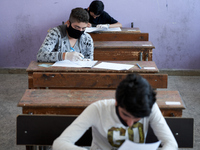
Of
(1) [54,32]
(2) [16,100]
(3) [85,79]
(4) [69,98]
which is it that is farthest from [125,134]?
(2) [16,100]

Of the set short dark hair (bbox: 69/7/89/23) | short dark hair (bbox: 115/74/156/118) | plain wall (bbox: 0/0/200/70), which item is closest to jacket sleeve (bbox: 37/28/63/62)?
short dark hair (bbox: 69/7/89/23)

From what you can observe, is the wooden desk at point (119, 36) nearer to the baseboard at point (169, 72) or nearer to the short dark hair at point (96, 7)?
the short dark hair at point (96, 7)

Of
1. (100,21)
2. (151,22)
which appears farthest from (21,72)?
(151,22)

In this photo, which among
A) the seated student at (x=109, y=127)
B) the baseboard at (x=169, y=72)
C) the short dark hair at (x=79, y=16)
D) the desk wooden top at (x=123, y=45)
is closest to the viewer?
the seated student at (x=109, y=127)

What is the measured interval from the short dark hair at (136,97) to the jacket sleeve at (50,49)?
1.52 meters

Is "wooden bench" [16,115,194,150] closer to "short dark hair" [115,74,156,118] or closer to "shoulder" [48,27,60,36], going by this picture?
"short dark hair" [115,74,156,118]

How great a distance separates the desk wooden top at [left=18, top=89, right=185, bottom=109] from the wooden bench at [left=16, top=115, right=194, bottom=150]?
0.48 ft

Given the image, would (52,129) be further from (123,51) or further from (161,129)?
(123,51)

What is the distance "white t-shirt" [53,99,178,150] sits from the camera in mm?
1402

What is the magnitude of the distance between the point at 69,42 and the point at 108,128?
1.58 metres

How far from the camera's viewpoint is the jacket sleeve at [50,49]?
8.72 feet

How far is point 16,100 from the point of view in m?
3.64

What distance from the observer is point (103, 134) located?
4.76ft

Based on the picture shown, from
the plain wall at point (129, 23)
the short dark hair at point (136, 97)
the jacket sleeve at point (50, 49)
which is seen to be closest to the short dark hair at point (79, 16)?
the jacket sleeve at point (50, 49)
